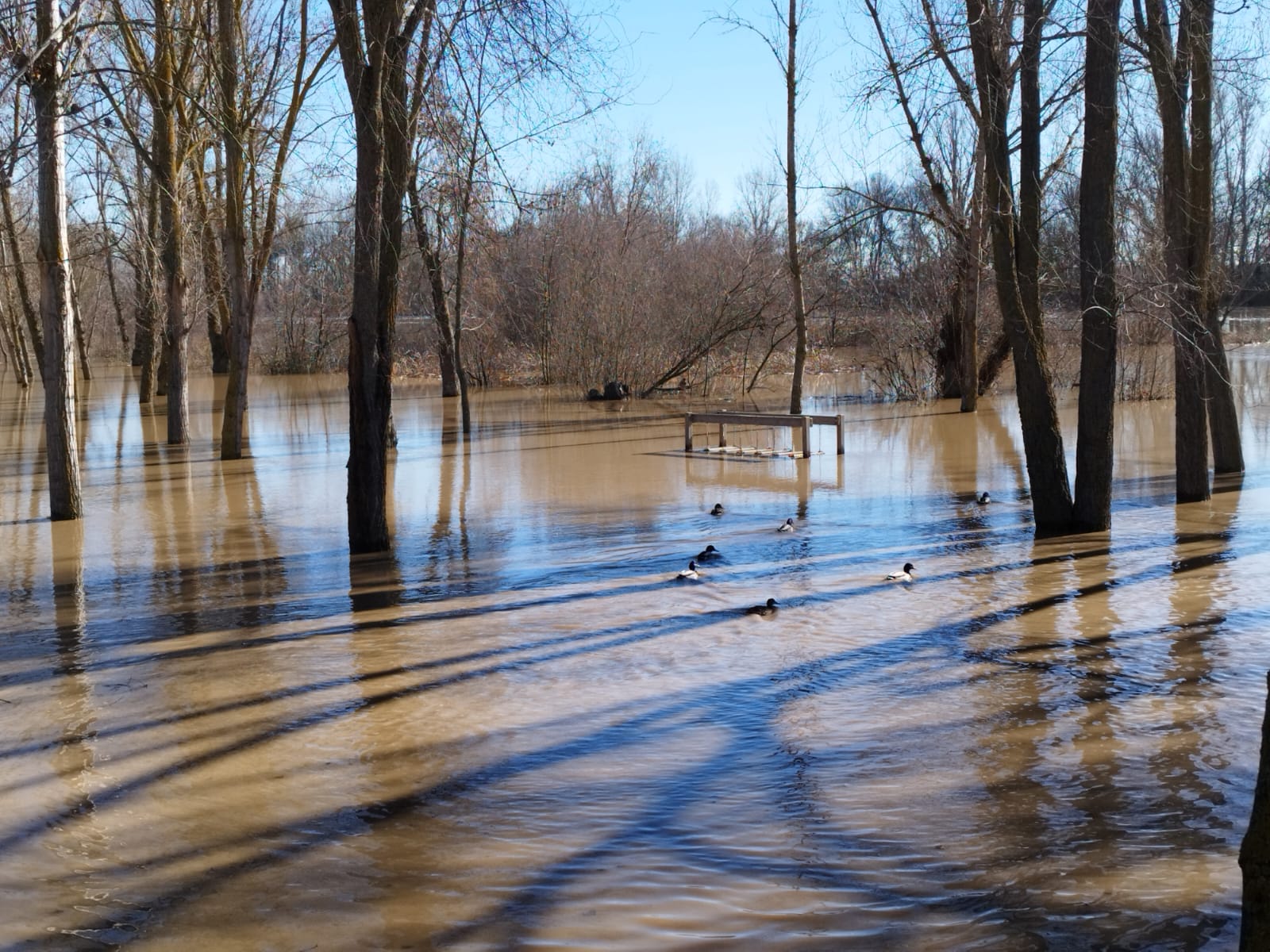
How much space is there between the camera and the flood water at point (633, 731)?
393 cm

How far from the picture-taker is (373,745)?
5594 mm

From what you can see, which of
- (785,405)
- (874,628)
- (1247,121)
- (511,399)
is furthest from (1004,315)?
(511,399)

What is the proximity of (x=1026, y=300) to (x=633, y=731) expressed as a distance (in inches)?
261

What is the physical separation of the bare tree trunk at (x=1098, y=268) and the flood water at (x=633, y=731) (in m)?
0.52

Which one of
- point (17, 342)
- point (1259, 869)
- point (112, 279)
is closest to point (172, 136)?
point (1259, 869)

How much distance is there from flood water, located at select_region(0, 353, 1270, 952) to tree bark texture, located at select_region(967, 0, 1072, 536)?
1.86 ft

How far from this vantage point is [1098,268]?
10117 mm

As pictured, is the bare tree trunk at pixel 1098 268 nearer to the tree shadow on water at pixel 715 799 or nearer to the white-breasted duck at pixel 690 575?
the tree shadow on water at pixel 715 799

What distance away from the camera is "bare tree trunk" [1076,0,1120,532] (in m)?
9.82

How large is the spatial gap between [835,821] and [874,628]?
3095 millimetres

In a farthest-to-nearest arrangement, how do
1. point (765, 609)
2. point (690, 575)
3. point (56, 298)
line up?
point (56, 298) → point (690, 575) → point (765, 609)

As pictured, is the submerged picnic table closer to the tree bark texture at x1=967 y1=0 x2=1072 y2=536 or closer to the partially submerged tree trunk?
the tree bark texture at x1=967 y1=0 x2=1072 y2=536

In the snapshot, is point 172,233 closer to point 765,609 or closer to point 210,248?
point 210,248

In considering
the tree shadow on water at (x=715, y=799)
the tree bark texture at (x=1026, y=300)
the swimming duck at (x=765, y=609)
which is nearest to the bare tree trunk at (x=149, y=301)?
the tree bark texture at (x=1026, y=300)
